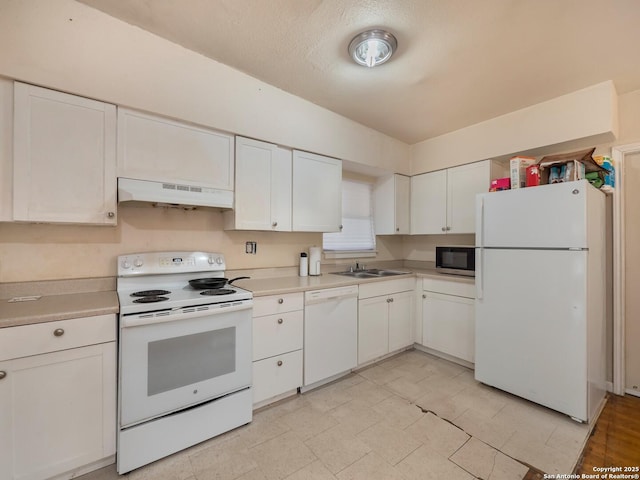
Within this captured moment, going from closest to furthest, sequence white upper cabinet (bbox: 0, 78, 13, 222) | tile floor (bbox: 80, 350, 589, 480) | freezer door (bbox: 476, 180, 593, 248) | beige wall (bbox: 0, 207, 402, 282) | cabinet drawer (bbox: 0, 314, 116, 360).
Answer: cabinet drawer (bbox: 0, 314, 116, 360) < white upper cabinet (bbox: 0, 78, 13, 222) < tile floor (bbox: 80, 350, 589, 480) < beige wall (bbox: 0, 207, 402, 282) < freezer door (bbox: 476, 180, 593, 248)

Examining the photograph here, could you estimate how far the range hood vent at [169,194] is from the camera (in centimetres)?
180

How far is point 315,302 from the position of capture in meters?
2.44

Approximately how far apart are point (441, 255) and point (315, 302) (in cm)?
171

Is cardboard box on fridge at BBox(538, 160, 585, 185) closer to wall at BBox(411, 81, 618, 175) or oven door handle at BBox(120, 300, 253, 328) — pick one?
wall at BBox(411, 81, 618, 175)

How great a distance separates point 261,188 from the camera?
2436 millimetres

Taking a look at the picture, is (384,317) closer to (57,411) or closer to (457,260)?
(457,260)

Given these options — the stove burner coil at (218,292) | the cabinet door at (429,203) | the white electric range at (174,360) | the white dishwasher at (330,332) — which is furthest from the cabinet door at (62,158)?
the cabinet door at (429,203)

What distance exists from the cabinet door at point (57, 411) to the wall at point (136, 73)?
153 cm

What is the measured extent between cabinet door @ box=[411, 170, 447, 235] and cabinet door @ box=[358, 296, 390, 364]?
1.17 metres

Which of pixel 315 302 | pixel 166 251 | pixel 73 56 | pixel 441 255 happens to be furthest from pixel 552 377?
pixel 73 56

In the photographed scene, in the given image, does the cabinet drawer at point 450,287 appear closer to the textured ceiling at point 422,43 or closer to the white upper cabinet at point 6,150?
the textured ceiling at point 422,43

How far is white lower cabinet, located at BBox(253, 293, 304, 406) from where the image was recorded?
2125mm

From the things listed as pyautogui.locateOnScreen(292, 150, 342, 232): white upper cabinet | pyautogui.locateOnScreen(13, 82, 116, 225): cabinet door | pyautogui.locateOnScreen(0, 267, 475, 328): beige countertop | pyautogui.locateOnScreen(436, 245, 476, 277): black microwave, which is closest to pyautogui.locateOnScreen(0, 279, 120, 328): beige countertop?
pyautogui.locateOnScreen(0, 267, 475, 328): beige countertop

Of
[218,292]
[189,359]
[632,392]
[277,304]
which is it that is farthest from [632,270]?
[189,359]
